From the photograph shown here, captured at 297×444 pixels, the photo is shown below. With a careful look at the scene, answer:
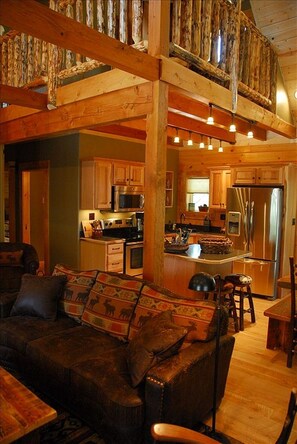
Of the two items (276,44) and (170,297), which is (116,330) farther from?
(276,44)

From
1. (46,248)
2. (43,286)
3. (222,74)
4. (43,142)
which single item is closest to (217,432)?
(43,286)

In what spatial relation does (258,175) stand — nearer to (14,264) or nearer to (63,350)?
(14,264)

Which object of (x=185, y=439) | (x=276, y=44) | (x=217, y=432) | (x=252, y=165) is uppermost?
(x=276, y=44)

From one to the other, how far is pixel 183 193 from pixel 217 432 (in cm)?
592

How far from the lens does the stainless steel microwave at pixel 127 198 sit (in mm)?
6090

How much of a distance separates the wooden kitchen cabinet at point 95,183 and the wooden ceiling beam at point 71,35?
2.87 metres

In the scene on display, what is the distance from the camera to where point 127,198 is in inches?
247

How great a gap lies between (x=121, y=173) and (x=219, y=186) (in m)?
2.13

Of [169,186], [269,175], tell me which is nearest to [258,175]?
[269,175]

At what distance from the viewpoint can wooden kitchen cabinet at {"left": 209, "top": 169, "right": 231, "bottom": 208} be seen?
273 inches

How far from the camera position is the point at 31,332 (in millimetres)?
2877

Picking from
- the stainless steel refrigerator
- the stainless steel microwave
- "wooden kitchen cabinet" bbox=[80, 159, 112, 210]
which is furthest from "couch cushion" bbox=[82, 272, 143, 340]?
the stainless steel refrigerator

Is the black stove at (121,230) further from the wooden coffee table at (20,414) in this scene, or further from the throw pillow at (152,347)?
the wooden coffee table at (20,414)

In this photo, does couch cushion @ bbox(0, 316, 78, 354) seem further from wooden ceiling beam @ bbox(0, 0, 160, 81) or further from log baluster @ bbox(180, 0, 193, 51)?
log baluster @ bbox(180, 0, 193, 51)
